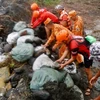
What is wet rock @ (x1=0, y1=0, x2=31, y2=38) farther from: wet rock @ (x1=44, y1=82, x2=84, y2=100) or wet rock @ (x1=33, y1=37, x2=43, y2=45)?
wet rock @ (x1=44, y1=82, x2=84, y2=100)

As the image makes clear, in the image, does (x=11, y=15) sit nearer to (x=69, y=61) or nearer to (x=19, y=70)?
(x=19, y=70)

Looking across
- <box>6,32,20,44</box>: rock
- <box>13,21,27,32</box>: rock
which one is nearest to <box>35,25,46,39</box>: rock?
<box>13,21,27,32</box>: rock

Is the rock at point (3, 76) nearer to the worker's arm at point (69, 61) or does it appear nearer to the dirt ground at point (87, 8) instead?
the worker's arm at point (69, 61)

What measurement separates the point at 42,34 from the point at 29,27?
36 cm

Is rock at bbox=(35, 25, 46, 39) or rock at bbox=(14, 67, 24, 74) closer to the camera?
rock at bbox=(14, 67, 24, 74)

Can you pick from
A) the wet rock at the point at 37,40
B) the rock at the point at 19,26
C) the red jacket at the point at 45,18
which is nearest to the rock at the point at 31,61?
the wet rock at the point at 37,40

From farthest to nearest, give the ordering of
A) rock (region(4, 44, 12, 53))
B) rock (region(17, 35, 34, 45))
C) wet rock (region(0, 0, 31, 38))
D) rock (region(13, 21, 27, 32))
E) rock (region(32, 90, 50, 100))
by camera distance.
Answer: wet rock (region(0, 0, 31, 38))
rock (region(13, 21, 27, 32))
rock (region(4, 44, 12, 53))
rock (region(17, 35, 34, 45))
rock (region(32, 90, 50, 100))

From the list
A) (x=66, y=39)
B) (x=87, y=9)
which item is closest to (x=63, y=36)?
(x=66, y=39)

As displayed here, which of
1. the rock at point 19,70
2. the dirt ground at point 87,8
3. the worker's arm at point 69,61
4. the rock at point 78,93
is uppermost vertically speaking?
the worker's arm at point 69,61

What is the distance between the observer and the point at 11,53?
653 cm

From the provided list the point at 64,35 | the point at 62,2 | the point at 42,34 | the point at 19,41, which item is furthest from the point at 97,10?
the point at 64,35

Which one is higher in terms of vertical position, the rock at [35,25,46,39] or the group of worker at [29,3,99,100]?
the group of worker at [29,3,99,100]

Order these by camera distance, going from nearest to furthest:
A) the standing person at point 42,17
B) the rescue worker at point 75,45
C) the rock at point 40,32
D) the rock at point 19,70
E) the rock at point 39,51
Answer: the rescue worker at point 75,45 < the rock at point 19,70 < the rock at point 39,51 < the standing person at point 42,17 < the rock at point 40,32

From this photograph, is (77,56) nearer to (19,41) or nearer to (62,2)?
(19,41)
